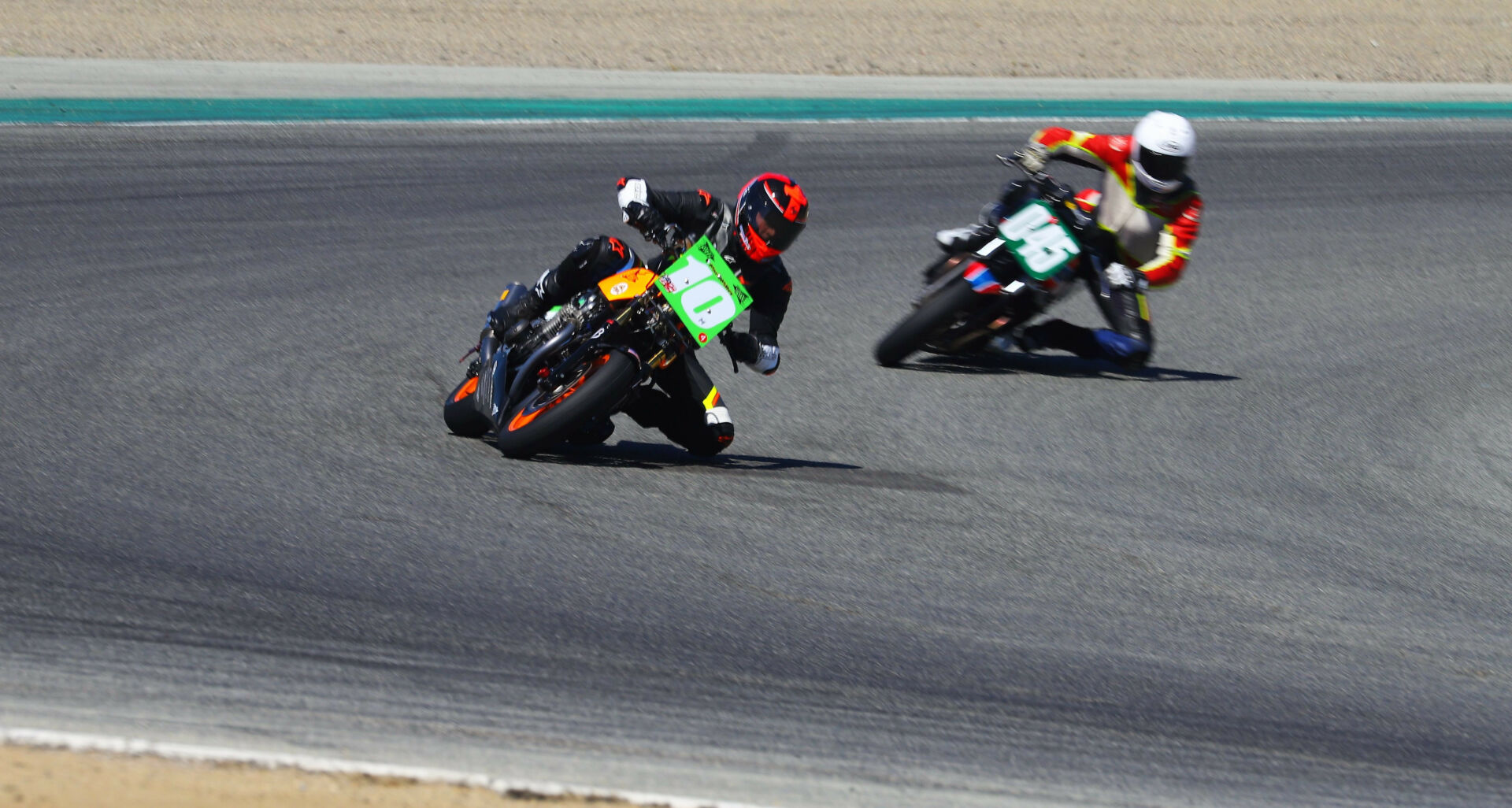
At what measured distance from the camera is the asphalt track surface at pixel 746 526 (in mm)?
4516

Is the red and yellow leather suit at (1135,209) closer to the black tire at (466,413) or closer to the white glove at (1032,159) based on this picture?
the white glove at (1032,159)

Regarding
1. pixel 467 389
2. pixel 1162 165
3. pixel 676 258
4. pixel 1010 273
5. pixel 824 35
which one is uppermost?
pixel 824 35

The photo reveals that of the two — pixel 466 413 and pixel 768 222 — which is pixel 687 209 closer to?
pixel 768 222

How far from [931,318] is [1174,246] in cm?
155

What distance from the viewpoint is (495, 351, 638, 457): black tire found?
6.60 metres

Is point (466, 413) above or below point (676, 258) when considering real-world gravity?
below

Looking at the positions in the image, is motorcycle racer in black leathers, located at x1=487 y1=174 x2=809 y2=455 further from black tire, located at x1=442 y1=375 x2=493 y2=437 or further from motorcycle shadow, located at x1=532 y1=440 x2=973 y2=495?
black tire, located at x1=442 y1=375 x2=493 y2=437

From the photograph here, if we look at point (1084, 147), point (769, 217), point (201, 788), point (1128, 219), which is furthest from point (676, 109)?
point (201, 788)

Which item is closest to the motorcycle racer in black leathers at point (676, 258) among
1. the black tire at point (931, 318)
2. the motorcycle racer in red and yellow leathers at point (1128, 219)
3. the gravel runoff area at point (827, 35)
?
the black tire at point (931, 318)

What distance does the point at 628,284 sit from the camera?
22.2 ft

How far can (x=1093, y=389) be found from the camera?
377 inches

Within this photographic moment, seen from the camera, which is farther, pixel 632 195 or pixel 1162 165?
pixel 1162 165

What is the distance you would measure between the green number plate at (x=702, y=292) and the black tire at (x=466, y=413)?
Answer: 3.45ft

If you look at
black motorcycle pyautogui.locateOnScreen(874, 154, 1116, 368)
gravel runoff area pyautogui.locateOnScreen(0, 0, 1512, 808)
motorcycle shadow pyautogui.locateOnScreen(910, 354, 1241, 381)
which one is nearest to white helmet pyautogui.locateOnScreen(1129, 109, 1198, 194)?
black motorcycle pyautogui.locateOnScreen(874, 154, 1116, 368)
